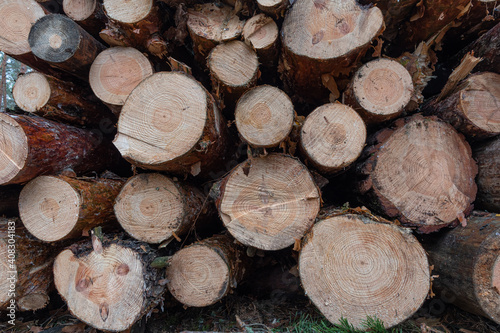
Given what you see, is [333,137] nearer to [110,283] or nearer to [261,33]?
[261,33]

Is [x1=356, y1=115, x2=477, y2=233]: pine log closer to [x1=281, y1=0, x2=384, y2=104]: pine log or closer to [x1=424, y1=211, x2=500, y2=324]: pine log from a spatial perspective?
[x1=424, y1=211, x2=500, y2=324]: pine log

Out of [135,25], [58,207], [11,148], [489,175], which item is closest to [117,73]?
[135,25]

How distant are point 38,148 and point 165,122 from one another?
3.18 ft

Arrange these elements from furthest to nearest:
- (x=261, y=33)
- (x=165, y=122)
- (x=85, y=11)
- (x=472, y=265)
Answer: (x=85, y=11)
(x=261, y=33)
(x=165, y=122)
(x=472, y=265)

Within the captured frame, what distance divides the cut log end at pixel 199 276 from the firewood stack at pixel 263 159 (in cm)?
1

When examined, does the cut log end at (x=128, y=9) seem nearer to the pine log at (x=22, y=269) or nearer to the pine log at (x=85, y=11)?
the pine log at (x=85, y=11)

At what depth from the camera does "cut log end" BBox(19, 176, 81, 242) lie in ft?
6.57

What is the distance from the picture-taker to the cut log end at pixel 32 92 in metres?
2.38

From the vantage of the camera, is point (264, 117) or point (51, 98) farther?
point (51, 98)

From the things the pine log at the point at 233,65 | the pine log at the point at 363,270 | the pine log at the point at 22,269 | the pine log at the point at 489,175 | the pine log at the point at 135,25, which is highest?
the pine log at the point at 135,25

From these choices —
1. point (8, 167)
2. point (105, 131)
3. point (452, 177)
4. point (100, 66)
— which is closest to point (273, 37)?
point (100, 66)

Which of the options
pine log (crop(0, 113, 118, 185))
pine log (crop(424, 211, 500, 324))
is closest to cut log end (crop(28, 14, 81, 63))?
pine log (crop(0, 113, 118, 185))

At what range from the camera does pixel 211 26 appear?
2.28 m

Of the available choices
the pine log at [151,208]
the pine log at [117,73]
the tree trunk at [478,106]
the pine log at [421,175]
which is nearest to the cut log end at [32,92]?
the pine log at [117,73]
